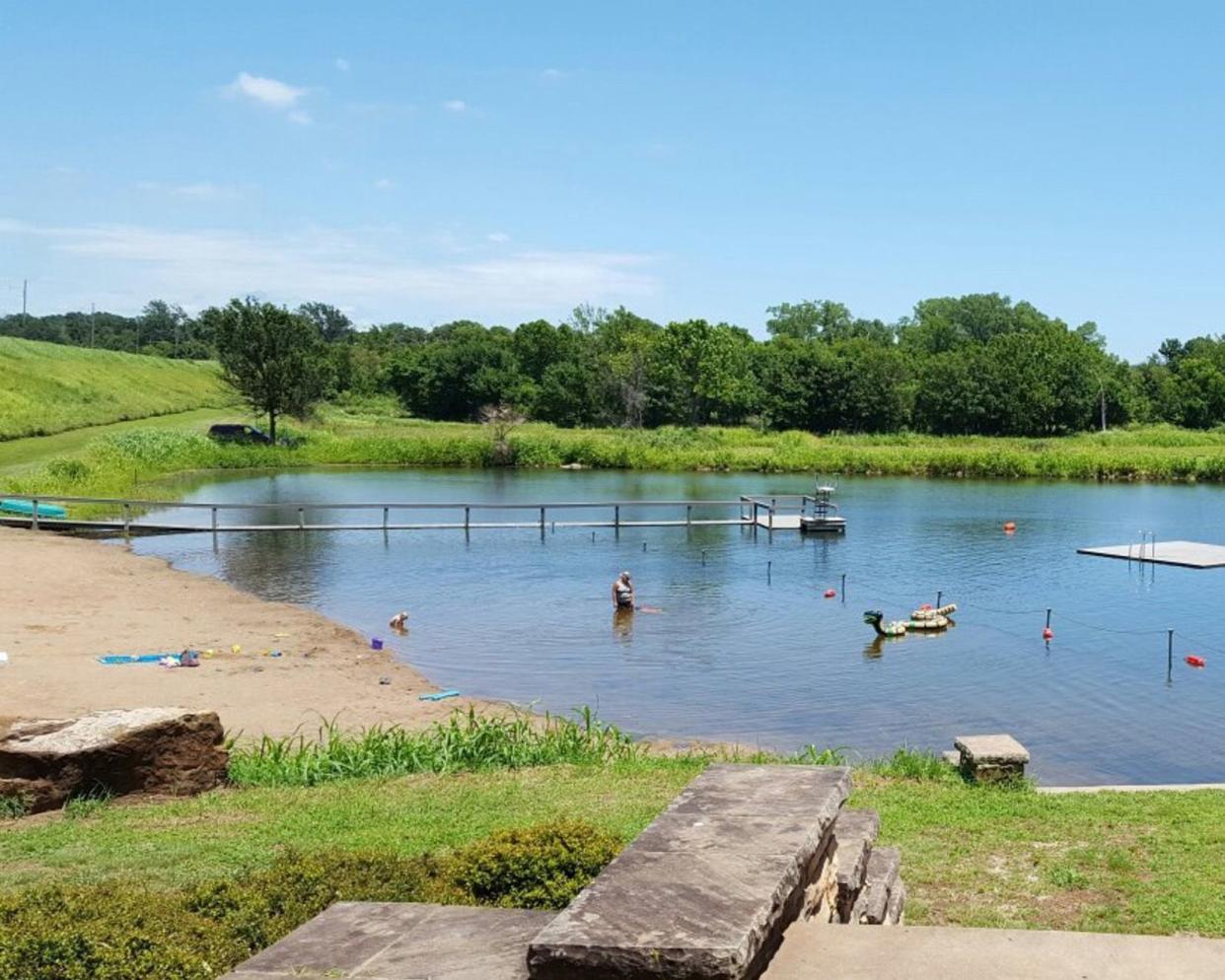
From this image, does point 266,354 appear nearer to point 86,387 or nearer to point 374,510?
point 86,387

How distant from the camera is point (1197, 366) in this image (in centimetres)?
10731

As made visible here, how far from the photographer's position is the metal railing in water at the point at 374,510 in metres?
41.8

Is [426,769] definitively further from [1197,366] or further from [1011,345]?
[1197,366]

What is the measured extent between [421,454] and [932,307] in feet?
389

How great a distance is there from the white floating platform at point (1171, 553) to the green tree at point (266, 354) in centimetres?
5247

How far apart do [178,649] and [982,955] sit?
2093cm

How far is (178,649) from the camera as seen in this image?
75.3 ft

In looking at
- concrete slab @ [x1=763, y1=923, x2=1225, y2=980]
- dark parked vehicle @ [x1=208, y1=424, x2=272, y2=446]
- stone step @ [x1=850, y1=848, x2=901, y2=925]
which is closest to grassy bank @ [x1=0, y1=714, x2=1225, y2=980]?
stone step @ [x1=850, y1=848, x2=901, y2=925]

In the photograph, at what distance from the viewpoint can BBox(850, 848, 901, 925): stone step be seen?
605cm

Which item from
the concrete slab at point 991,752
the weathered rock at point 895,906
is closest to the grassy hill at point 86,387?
the concrete slab at point 991,752

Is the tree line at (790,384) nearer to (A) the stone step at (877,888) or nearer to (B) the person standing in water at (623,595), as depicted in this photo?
(B) the person standing in water at (623,595)

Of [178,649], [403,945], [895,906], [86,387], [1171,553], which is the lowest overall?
[178,649]

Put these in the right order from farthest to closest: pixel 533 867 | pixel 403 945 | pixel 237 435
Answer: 1. pixel 237 435
2. pixel 533 867
3. pixel 403 945

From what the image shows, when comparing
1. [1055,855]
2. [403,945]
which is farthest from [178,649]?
[403,945]
